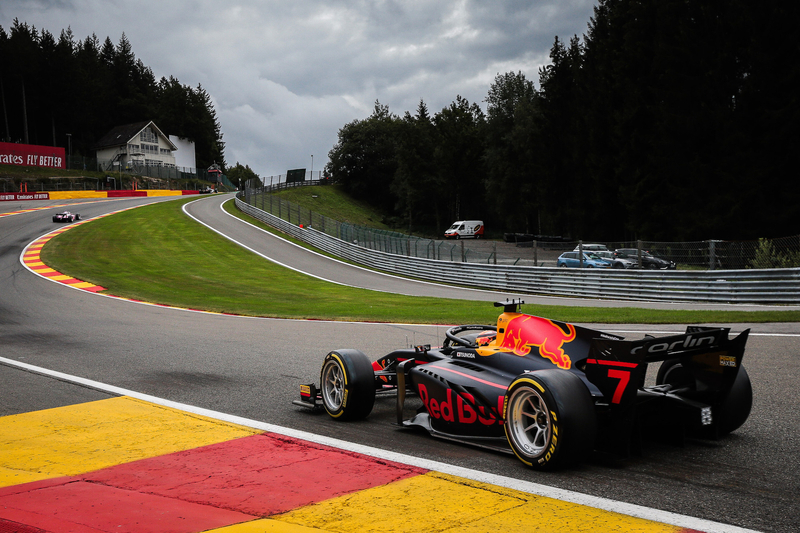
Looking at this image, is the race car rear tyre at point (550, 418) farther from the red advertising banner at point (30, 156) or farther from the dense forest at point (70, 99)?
the dense forest at point (70, 99)

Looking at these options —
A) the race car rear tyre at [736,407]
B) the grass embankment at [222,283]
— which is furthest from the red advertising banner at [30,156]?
the race car rear tyre at [736,407]

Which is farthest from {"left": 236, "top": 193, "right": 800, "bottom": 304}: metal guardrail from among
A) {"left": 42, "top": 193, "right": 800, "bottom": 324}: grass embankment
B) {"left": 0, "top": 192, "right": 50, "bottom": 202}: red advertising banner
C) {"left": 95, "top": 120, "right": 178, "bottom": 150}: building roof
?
{"left": 95, "top": 120, "right": 178, "bottom": 150}: building roof

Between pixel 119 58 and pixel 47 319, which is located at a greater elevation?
pixel 119 58

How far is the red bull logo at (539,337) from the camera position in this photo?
5.41m

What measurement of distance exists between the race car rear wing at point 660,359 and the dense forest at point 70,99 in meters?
107

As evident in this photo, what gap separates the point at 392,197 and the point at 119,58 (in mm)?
73430

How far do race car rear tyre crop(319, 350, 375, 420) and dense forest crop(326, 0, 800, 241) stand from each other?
33057 mm

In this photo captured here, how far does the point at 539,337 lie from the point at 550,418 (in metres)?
1.15

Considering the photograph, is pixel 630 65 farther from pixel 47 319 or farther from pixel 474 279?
pixel 47 319

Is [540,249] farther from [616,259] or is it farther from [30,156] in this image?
[30,156]

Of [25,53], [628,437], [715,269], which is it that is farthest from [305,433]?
[25,53]

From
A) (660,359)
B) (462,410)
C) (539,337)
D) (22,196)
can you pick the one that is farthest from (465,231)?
(660,359)

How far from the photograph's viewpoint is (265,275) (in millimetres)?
31484

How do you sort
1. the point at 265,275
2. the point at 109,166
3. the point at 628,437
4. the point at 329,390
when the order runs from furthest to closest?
1. the point at 109,166
2. the point at 265,275
3. the point at 329,390
4. the point at 628,437
